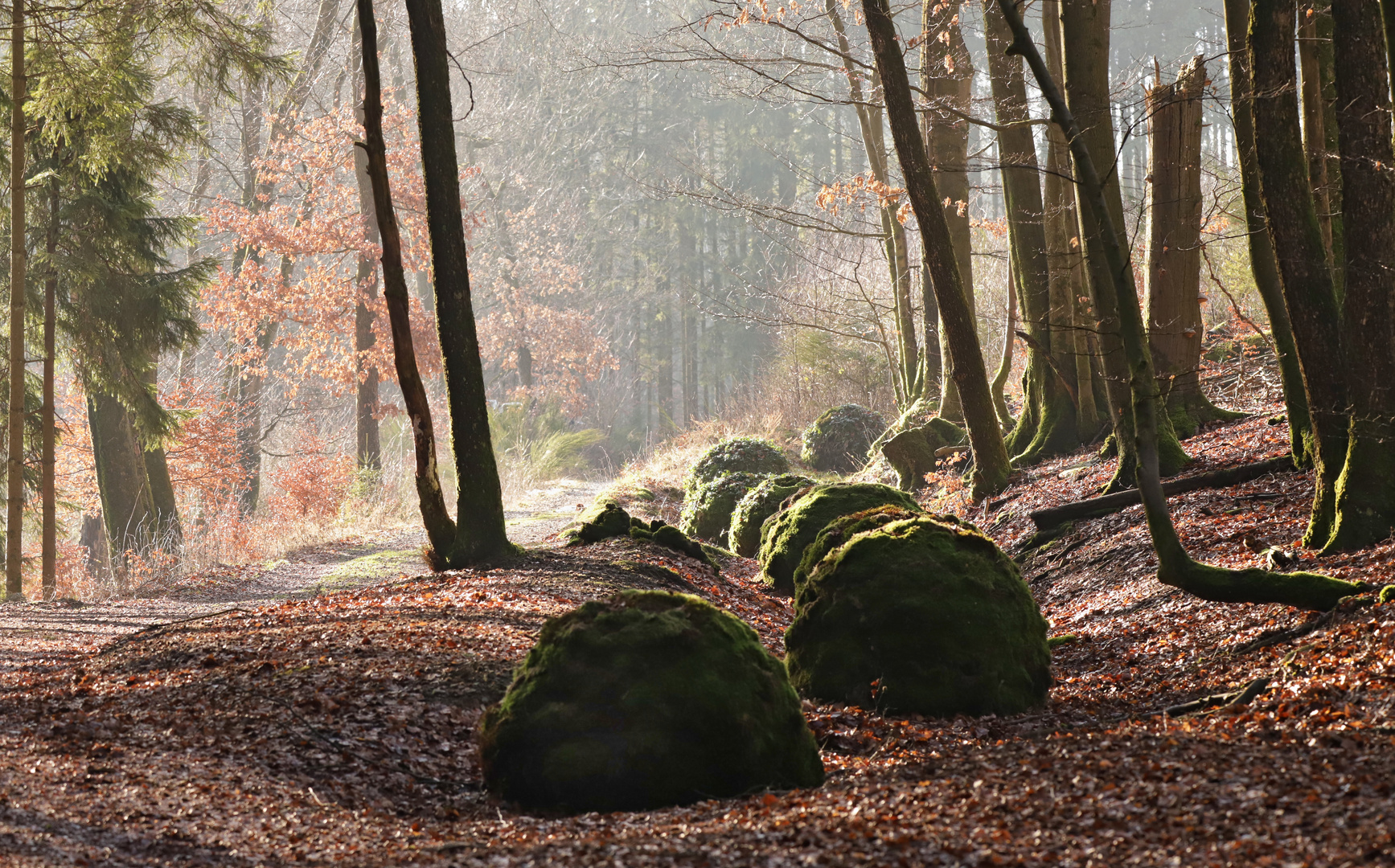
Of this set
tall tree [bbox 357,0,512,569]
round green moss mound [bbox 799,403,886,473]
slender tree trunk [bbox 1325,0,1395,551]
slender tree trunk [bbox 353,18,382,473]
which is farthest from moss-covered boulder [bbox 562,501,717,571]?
slender tree trunk [bbox 353,18,382,473]

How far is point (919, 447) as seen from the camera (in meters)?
12.5

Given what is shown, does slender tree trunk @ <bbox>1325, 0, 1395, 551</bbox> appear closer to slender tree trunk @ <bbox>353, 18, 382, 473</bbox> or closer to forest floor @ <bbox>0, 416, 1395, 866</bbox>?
forest floor @ <bbox>0, 416, 1395, 866</bbox>

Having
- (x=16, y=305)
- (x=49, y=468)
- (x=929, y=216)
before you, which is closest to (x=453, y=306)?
(x=929, y=216)

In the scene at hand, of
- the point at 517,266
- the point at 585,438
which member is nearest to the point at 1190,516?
the point at 585,438

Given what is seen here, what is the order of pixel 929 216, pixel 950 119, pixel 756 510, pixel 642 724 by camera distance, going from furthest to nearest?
1. pixel 756 510
2. pixel 950 119
3. pixel 929 216
4. pixel 642 724

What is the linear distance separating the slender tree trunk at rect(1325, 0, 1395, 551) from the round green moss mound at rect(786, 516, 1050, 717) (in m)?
1.87

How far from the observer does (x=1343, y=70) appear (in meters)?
5.05

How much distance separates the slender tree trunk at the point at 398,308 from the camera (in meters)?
7.17

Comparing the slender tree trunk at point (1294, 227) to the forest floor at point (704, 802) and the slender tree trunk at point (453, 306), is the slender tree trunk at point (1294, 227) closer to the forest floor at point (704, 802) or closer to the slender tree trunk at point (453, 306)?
the forest floor at point (704, 802)

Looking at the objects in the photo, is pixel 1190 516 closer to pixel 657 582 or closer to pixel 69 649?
pixel 657 582

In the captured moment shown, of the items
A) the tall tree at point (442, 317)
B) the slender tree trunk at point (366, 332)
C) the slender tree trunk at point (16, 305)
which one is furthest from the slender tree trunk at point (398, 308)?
the slender tree trunk at point (366, 332)

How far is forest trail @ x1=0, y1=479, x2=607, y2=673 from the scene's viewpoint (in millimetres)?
6578

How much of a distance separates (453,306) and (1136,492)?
5302 mm

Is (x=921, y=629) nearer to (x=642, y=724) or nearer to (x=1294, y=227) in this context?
(x=642, y=724)
